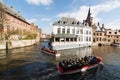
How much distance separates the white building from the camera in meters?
54.2

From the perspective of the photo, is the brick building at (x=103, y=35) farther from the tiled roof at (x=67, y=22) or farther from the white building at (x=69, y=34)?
the tiled roof at (x=67, y=22)

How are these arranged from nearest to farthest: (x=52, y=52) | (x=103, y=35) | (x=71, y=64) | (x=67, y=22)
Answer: (x=71, y=64) → (x=52, y=52) → (x=67, y=22) → (x=103, y=35)

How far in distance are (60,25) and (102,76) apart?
1418 inches

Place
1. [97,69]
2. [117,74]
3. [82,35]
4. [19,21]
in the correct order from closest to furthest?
[117,74], [97,69], [82,35], [19,21]

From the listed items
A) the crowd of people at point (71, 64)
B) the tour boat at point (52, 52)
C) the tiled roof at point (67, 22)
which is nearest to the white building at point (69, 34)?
the tiled roof at point (67, 22)

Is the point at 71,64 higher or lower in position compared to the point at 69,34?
lower

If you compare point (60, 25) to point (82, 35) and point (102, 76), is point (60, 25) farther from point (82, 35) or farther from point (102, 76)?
point (102, 76)

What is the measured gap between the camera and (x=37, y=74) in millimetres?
21688

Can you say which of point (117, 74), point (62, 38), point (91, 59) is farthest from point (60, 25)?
point (117, 74)

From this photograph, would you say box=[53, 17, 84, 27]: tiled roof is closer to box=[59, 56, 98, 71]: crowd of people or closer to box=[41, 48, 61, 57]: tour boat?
box=[41, 48, 61, 57]: tour boat

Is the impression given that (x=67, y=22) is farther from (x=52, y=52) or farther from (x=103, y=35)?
(x=103, y=35)

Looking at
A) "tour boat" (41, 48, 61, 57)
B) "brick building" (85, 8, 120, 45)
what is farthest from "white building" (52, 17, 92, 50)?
"brick building" (85, 8, 120, 45)

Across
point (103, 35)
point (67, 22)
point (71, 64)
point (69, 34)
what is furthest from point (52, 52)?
point (103, 35)

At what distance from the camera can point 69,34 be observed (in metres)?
58.8
